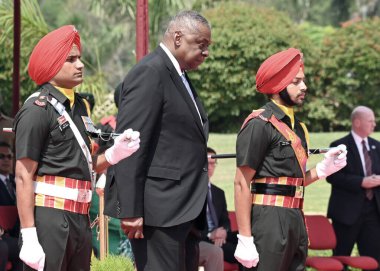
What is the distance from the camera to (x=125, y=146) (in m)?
5.11

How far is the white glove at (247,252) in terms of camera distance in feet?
Result: 19.3

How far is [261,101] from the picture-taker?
71.2ft

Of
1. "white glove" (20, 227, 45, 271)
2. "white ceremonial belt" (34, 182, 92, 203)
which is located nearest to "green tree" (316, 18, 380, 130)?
"white ceremonial belt" (34, 182, 92, 203)

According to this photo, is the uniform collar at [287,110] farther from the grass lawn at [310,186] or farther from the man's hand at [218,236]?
the grass lawn at [310,186]

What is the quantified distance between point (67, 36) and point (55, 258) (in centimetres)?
121

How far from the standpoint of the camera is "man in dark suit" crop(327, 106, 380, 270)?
10125 millimetres

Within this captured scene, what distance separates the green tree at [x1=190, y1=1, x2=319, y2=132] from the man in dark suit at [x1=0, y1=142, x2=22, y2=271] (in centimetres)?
1243

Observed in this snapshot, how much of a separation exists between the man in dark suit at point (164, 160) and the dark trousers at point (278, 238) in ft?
2.25

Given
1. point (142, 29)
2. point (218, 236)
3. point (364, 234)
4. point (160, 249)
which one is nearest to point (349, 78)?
point (364, 234)

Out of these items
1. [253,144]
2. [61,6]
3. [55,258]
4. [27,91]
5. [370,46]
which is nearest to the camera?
[55,258]

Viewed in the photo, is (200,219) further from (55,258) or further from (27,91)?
(27,91)

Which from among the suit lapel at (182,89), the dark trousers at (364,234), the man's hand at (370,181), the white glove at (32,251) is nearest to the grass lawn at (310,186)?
the dark trousers at (364,234)

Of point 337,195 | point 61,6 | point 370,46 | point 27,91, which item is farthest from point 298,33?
point 61,6

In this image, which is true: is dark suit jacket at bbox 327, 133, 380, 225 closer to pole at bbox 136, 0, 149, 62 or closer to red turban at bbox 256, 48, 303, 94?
pole at bbox 136, 0, 149, 62
